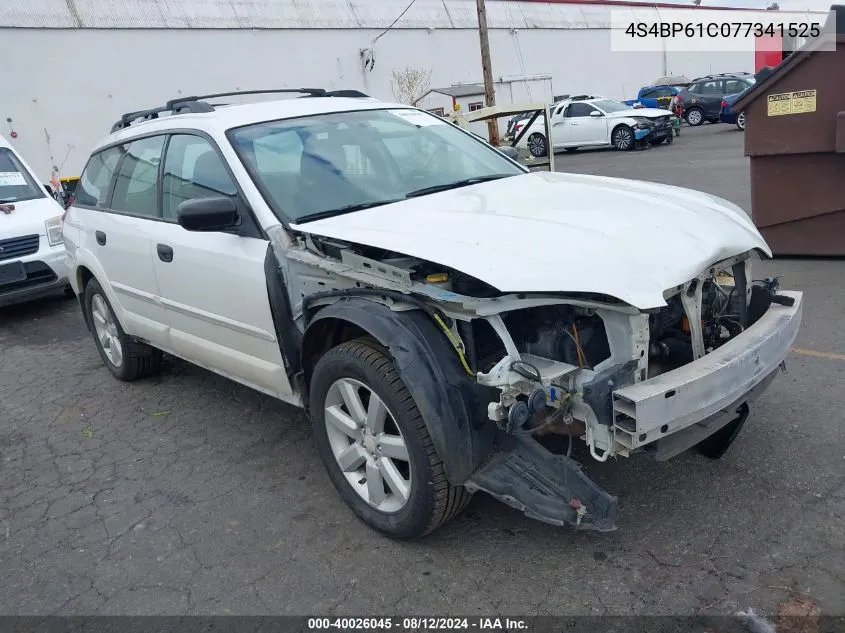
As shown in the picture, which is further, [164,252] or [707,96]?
[707,96]

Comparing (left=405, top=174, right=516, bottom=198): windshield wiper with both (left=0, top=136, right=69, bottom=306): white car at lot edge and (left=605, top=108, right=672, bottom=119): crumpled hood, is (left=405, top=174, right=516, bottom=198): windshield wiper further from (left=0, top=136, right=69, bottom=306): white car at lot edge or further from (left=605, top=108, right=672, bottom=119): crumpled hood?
(left=605, top=108, right=672, bottom=119): crumpled hood

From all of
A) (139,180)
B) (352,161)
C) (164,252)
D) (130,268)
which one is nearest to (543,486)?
(352,161)

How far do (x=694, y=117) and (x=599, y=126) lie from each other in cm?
718

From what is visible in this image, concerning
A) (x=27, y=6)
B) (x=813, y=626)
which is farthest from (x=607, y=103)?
(x=813, y=626)

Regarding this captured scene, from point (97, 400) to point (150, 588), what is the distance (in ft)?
8.23

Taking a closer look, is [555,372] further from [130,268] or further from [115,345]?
[115,345]

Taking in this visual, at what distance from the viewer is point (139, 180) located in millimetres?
4598

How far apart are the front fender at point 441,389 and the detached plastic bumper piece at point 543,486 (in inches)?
2.8

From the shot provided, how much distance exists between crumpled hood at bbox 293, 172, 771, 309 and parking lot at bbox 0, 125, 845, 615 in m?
1.08

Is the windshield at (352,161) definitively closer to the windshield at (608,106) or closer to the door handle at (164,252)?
the door handle at (164,252)

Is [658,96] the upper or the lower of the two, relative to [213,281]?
lower

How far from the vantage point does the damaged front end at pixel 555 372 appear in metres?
2.56

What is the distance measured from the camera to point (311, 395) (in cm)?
330

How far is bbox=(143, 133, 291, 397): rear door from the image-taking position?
3562 mm
